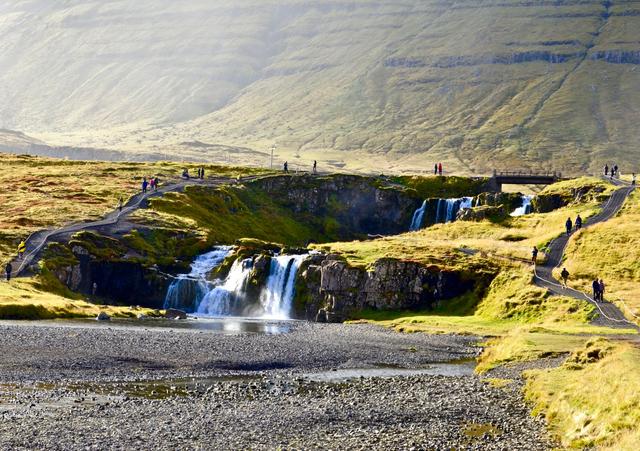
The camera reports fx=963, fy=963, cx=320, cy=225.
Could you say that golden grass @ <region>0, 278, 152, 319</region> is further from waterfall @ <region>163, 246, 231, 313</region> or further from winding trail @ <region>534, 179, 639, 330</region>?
winding trail @ <region>534, 179, 639, 330</region>

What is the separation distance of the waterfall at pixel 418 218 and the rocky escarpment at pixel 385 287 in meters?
54.7

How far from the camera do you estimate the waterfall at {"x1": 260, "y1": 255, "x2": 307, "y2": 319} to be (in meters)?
114

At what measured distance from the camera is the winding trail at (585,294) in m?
81.8

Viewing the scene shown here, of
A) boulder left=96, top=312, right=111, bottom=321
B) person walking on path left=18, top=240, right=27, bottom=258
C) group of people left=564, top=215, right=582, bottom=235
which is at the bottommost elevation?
boulder left=96, top=312, right=111, bottom=321

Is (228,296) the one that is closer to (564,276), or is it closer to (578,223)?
(564,276)

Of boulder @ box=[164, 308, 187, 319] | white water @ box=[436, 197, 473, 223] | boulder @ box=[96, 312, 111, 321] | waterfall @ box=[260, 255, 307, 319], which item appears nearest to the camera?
boulder @ box=[96, 312, 111, 321]

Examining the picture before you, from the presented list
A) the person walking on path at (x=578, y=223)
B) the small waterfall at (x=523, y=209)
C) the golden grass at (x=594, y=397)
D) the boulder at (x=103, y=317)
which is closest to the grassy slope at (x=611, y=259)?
the person walking on path at (x=578, y=223)

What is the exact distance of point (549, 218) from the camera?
13025 cm

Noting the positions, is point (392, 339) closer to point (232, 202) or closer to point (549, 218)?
point (549, 218)

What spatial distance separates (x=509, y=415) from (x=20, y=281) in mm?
72060

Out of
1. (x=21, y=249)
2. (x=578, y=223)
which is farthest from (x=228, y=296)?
(x=578, y=223)

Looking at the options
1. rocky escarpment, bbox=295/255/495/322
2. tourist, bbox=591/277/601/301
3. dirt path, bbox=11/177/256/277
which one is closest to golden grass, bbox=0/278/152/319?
dirt path, bbox=11/177/256/277

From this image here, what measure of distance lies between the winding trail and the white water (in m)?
24.4

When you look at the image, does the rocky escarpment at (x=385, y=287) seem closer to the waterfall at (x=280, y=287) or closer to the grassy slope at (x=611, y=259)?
the waterfall at (x=280, y=287)
